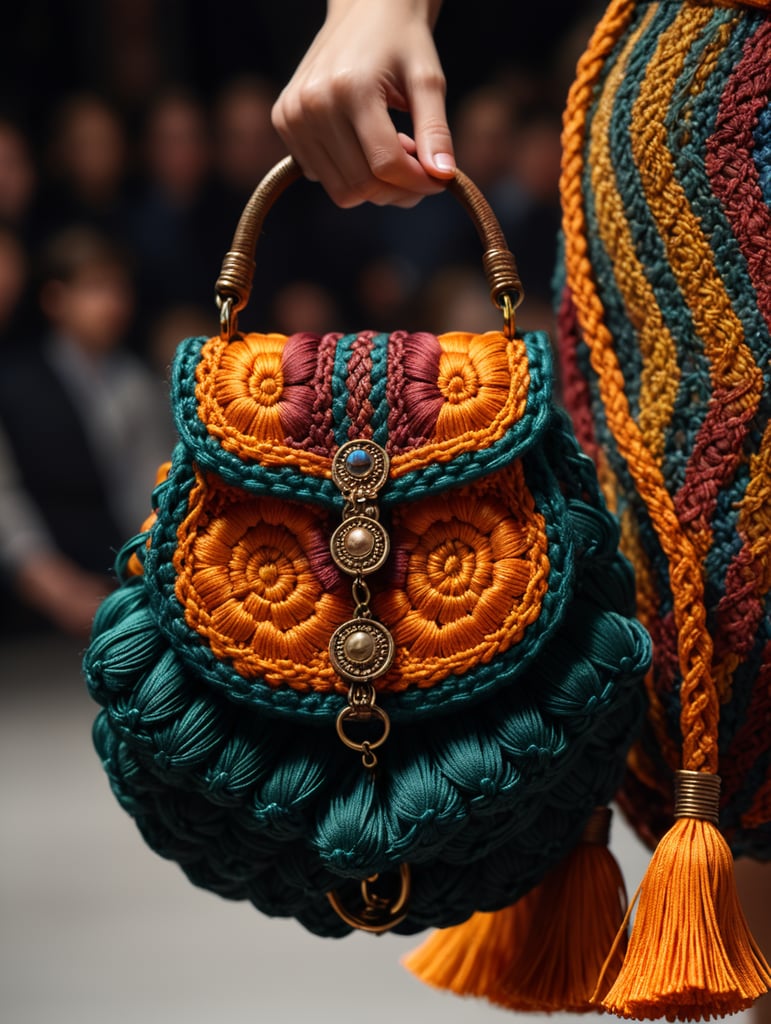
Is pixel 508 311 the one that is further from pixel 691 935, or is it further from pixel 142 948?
pixel 142 948

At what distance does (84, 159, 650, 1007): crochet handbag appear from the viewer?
23.4 inches

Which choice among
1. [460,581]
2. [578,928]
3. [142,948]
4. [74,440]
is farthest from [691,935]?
[74,440]

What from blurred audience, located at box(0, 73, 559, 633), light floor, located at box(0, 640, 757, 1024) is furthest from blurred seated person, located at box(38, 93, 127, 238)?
light floor, located at box(0, 640, 757, 1024)

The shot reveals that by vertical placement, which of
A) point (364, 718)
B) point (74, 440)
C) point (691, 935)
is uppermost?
point (74, 440)

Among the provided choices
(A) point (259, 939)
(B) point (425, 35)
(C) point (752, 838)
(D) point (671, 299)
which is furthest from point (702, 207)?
(A) point (259, 939)

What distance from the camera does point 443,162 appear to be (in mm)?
664

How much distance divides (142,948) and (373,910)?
73 centimetres

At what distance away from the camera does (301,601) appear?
1.99 ft

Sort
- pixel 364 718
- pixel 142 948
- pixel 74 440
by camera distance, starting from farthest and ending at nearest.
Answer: pixel 74 440 < pixel 142 948 < pixel 364 718

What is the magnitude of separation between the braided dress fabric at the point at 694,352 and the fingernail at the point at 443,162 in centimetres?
7

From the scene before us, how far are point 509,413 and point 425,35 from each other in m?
0.23

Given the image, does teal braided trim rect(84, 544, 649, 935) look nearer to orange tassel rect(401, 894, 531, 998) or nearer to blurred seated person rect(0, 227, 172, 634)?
orange tassel rect(401, 894, 531, 998)

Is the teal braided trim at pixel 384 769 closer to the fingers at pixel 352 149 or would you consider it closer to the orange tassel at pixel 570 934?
the orange tassel at pixel 570 934

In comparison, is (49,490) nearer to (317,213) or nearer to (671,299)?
(317,213)
